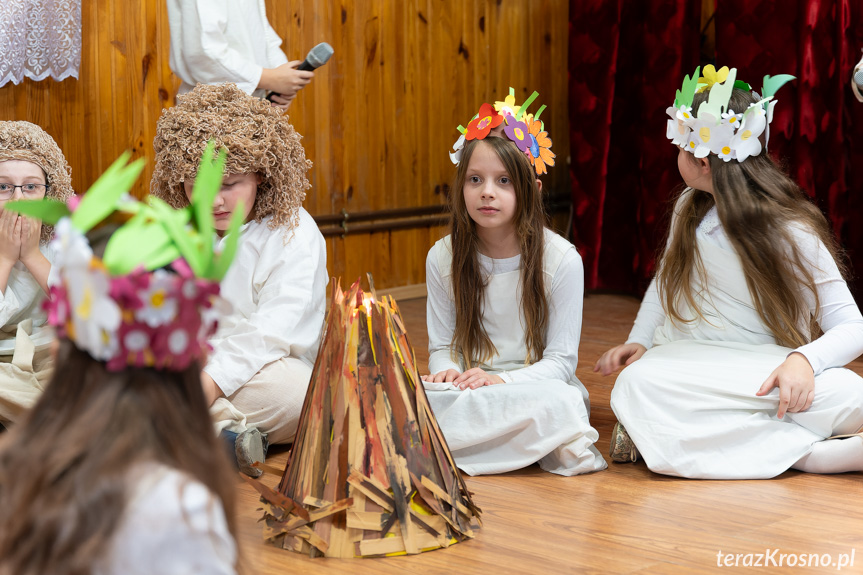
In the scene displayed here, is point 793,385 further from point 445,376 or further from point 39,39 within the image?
point 39,39

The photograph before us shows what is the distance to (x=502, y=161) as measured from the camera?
2.29 meters

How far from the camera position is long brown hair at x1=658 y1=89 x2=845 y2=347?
2190 millimetres

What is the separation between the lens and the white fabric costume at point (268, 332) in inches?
84.5

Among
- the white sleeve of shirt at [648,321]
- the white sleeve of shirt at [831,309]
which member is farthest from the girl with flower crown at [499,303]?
the white sleeve of shirt at [831,309]

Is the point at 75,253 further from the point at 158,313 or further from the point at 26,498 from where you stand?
the point at 26,498

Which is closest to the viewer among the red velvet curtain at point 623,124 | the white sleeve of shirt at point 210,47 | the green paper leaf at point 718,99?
the green paper leaf at point 718,99

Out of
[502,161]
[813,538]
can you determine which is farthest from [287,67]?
[813,538]

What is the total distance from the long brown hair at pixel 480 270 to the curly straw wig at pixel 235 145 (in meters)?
0.40

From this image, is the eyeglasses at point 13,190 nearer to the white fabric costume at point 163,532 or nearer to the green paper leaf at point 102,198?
the green paper leaf at point 102,198

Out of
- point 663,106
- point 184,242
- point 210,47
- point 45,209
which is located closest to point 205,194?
point 184,242

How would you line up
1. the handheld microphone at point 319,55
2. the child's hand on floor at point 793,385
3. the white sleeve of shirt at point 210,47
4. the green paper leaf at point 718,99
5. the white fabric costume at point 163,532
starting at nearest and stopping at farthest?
the white fabric costume at point 163,532
the child's hand on floor at point 793,385
the green paper leaf at point 718,99
the handheld microphone at point 319,55
the white sleeve of shirt at point 210,47

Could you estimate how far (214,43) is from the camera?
2.80m

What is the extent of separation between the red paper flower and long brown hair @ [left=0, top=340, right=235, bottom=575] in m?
1.47

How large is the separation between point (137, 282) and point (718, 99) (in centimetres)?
171
